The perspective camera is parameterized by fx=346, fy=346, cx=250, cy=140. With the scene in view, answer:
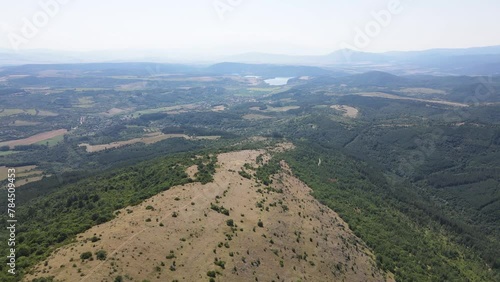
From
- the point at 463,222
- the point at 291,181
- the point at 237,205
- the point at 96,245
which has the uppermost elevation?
the point at 96,245

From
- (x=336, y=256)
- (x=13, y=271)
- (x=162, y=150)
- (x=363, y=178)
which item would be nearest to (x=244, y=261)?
(x=336, y=256)

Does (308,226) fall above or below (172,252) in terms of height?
below

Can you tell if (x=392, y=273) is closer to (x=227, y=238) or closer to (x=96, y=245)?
(x=227, y=238)

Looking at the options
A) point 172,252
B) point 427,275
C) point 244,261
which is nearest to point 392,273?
point 427,275

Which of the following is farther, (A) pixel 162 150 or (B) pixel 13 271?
(A) pixel 162 150

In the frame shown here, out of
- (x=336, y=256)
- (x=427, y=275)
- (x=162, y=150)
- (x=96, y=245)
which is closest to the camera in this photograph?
(x=96, y=245)

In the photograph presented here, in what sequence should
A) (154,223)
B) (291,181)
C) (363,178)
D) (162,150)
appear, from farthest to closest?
(162,150), (363,178), (291,181), (154,223)
